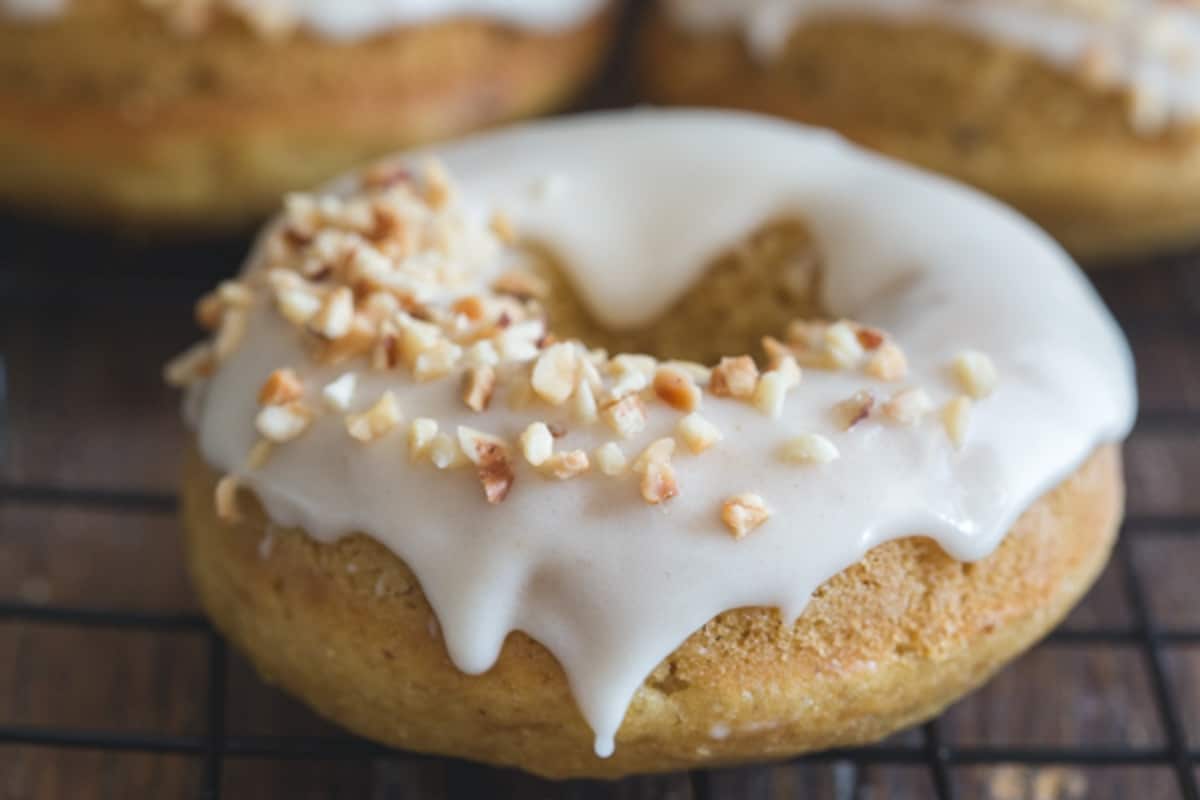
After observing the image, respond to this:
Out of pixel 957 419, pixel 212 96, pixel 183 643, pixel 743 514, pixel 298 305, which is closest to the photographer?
pixel 743 514

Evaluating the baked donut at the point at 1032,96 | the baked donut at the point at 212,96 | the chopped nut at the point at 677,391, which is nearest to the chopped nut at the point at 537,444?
the chopped nut at the point at 677,391

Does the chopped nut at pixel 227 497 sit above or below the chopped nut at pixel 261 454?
below

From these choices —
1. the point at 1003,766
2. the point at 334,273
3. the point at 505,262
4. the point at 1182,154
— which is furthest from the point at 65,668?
the point at 1182,154

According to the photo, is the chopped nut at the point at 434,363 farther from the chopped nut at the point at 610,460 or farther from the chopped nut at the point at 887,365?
the chopped nut at the point at 887,365

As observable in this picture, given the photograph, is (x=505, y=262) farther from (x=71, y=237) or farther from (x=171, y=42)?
(x=71, y=237)

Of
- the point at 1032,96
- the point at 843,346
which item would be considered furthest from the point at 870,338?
the point at 1032,96

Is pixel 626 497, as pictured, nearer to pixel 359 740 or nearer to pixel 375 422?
pixel 375 422
